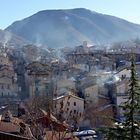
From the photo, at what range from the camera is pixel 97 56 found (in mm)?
66938

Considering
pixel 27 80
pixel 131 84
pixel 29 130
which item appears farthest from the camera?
pixel 27 80

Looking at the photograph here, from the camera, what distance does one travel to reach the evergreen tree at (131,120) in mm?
8492

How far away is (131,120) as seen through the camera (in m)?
8.55

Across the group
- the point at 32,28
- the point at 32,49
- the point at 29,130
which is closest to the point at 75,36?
the point at 32,28

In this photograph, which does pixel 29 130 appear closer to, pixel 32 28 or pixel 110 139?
pixel 110 139

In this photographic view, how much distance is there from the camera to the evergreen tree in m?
8.49

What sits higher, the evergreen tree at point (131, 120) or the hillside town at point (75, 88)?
the evergreen tree at point (131, 120)

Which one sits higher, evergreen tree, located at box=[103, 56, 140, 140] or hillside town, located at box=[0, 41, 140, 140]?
evergreen tree, located at box=[103, 56, 140, 140]

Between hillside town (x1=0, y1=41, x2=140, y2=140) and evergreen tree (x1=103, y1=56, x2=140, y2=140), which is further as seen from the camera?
hillside town (x1=0, y1=41, x2=140, y2=140)

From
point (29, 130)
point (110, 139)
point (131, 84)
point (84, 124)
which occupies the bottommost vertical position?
point (84, 124)

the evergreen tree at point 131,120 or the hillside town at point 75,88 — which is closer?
the evergreen tree at point 131,120

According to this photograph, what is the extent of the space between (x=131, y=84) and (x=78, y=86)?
37.4 m

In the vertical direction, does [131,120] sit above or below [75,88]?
above

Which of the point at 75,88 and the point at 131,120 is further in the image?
the point at 75,88
